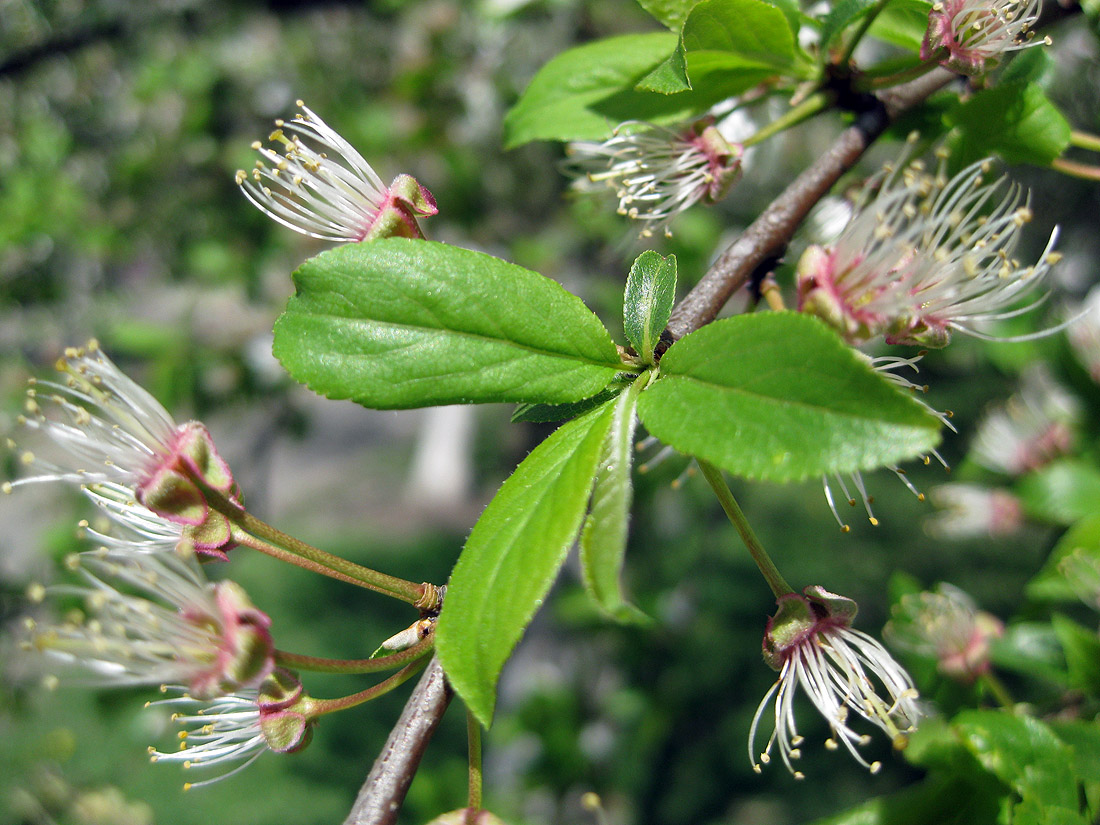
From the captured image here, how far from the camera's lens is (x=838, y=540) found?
458 centimetres

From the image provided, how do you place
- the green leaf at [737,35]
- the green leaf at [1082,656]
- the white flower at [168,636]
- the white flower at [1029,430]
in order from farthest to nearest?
the white flower at [1029,430] < the green leaf at [1082,656] < the green leaf at [737,35] < the white flower at [168,636]

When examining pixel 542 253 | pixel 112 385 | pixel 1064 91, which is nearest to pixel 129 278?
pixel 542 253

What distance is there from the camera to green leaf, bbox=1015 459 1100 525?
1335 millimetres

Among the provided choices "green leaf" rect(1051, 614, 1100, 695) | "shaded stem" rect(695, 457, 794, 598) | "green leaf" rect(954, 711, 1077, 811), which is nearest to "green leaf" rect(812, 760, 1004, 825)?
"green leaf" rect(954, 711, 1077, 811)

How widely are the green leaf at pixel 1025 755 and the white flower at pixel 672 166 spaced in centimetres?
62

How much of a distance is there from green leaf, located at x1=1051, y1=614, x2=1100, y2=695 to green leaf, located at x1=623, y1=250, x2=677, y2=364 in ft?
2.40

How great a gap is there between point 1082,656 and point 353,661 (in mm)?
900

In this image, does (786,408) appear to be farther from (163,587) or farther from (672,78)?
(163,587)

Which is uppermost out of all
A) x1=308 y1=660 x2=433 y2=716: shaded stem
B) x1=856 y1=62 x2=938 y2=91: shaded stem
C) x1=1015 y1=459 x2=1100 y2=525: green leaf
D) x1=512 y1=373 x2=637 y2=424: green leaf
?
x1=856 y1=62 x2=938 y2=91: shaded stem

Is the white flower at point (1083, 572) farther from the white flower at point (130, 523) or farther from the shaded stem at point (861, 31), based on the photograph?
the white flower at point (130, 523)

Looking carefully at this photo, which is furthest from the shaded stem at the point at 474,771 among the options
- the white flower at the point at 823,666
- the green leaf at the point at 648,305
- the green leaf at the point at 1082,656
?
the green leaf at the point at 1082,656

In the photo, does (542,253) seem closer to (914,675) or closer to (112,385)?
(914,675)

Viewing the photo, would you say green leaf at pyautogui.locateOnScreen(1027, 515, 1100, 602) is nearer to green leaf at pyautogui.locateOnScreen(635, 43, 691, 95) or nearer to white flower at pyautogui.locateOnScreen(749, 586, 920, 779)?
white flower at pyautogui.locateOnScreen(749, 586, 920, 779)

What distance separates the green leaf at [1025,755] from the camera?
81cm
